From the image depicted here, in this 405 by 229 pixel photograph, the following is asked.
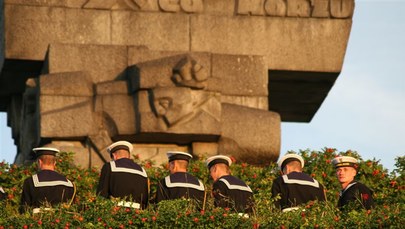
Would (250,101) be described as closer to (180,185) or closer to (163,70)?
(163,70)

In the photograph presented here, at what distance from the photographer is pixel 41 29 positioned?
26.5 meters

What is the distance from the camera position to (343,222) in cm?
1700

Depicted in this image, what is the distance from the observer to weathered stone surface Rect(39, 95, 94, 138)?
24.9 meters

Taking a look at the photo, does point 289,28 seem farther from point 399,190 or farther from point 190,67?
point 399,190

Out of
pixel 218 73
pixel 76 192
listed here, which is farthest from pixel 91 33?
pixel 76 192

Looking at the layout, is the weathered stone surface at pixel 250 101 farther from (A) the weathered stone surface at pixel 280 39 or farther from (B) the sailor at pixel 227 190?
(B) the sailor at pixel 227 190

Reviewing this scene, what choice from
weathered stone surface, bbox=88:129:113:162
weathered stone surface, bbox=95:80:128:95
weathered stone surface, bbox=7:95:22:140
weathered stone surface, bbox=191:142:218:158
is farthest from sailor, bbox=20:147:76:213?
weathered stone surface, bbox=7:95:22:140

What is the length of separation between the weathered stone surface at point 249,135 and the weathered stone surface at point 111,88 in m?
1.63

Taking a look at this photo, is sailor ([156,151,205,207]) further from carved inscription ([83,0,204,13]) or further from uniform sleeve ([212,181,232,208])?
carved inscription ([83,0,204,13])

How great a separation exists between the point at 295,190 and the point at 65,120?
255 inches

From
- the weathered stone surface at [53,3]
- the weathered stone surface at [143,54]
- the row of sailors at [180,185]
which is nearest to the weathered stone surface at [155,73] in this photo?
the weathered stone surface at [143,54]

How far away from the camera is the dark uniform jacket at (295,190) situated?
19.4 meters

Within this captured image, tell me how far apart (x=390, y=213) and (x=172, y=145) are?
9.06 metres

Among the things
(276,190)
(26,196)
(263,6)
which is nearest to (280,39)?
(263,6)
